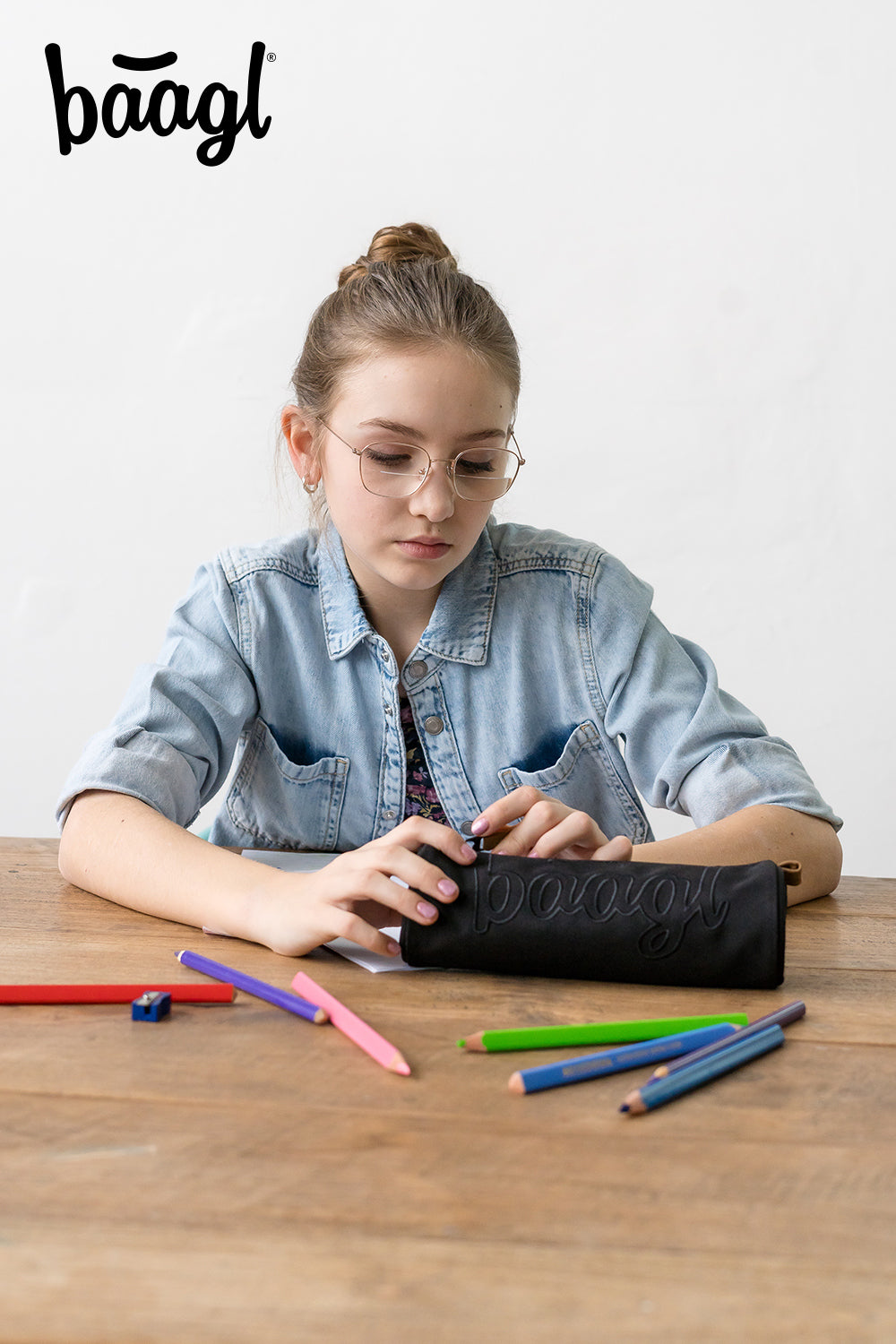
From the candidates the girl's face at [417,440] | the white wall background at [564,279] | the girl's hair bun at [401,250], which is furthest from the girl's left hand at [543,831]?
the white wall background at [564,279]

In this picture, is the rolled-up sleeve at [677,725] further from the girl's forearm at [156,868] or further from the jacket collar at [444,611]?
the girl's forearm at [156,868]

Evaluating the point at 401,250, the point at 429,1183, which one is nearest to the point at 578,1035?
the point at 429,1183

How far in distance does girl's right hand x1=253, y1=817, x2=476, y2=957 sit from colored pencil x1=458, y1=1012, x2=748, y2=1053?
0.39ft

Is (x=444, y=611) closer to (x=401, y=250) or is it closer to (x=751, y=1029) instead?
(x=401, y=250)

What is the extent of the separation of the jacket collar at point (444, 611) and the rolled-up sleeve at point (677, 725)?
0.40ft

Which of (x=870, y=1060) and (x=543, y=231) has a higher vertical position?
(x=543, y=231)

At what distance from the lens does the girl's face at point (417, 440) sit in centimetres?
113

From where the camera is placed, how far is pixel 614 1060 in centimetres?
65

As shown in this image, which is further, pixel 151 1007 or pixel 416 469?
pixel 416 469

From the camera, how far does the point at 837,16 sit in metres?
2.36

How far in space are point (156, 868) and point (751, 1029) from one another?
0.49 metres

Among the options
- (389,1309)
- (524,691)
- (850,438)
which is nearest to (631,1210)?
(389,1309)

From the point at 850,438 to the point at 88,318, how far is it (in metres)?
1.60

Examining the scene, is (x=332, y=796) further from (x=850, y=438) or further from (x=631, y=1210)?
(x=850, y=438)
